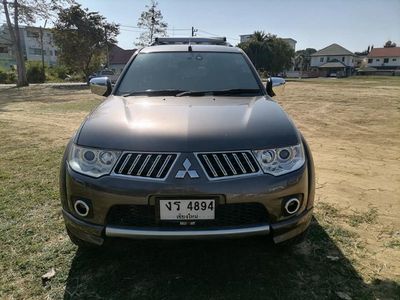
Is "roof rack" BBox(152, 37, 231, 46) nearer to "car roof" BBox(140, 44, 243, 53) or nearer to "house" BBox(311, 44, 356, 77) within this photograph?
"car roof" BBox(140, 44, 243, 53)

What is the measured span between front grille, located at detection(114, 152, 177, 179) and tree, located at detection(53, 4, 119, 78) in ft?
115

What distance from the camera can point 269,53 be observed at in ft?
181

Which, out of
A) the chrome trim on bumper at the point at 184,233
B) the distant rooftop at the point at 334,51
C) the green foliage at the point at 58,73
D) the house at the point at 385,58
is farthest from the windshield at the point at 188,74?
the house at the point at 385,58

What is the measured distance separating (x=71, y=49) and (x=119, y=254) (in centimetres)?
3542

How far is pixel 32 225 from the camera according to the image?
346 centimetres

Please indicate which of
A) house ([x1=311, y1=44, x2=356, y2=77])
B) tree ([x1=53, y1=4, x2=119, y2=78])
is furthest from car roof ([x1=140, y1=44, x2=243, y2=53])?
house ([x1=311, y1=44, x2=356, y2=77])

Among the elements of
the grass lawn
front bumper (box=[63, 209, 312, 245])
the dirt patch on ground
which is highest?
front bumper (box=[63, 209, 312, 245])

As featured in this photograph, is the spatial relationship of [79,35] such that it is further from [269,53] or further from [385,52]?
[385,52]

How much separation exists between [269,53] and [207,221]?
55.8 m

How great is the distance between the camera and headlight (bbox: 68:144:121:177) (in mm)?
2354

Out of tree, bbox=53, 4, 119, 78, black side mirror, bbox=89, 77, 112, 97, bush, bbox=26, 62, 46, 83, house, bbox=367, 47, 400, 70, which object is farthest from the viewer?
house, bbox=367, 47, 400, 70

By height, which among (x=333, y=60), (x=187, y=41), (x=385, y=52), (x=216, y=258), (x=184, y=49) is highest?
(x=385, y=52)

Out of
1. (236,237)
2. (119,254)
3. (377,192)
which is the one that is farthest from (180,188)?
(377,192)

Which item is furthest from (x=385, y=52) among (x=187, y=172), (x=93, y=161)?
(x=93, y=161)
